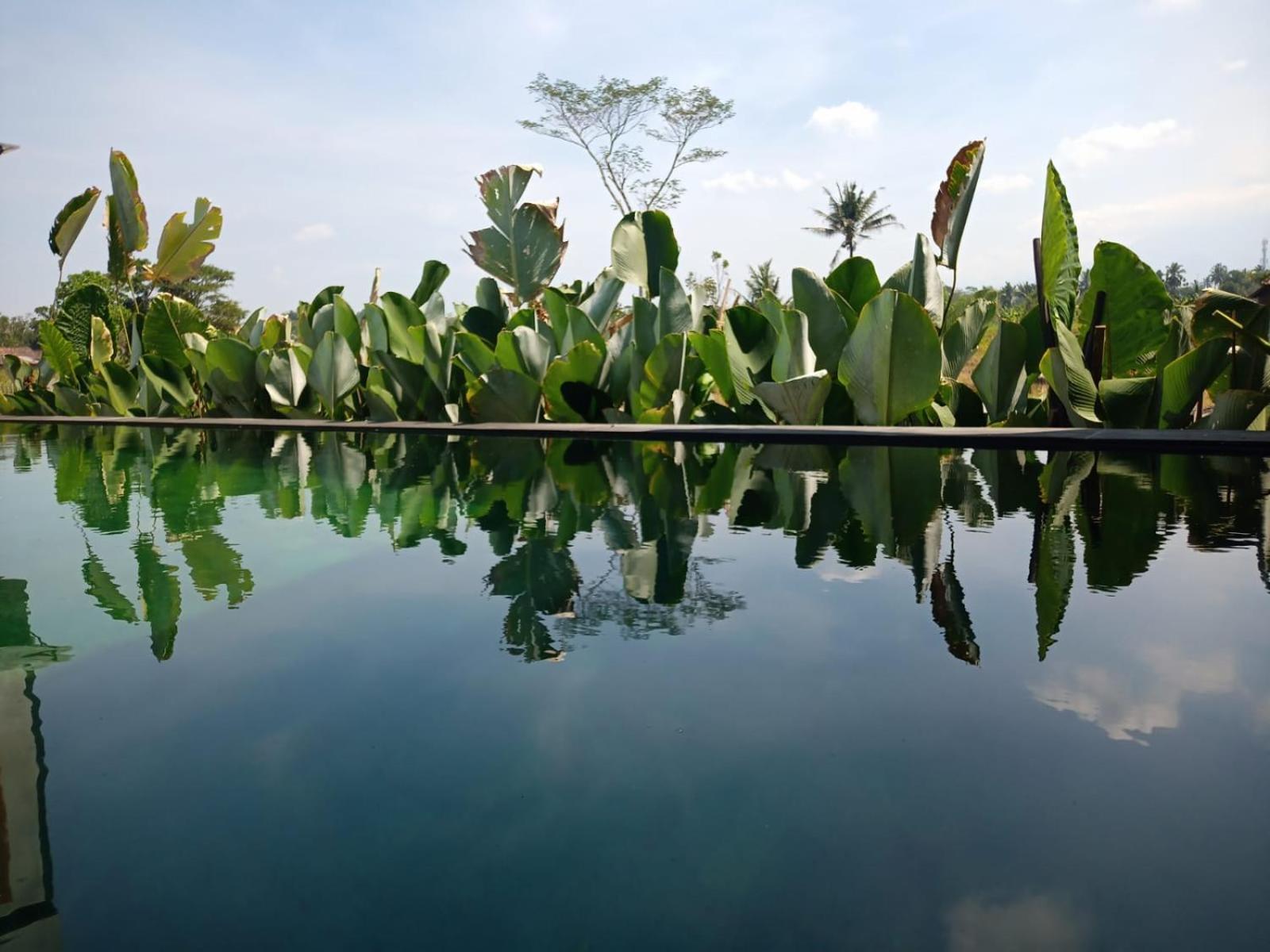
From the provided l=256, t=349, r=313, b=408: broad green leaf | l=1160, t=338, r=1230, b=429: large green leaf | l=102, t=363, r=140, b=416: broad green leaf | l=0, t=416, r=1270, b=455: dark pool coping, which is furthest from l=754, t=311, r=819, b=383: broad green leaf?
l=102, t=363, r=140, b=416: broad green leaf

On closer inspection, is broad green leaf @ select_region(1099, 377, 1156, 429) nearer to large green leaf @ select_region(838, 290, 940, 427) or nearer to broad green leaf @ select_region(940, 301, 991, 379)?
large green leaf @ select_region(838, 290, 940, 427)

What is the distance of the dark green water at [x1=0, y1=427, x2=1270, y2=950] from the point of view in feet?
3.05

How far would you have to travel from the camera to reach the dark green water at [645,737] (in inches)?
36.6

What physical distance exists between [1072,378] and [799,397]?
1314 mm

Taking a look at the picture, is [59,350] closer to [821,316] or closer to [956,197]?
[821,316]

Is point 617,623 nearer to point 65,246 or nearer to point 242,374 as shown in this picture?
point 242,374

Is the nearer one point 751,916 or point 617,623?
point 751,916

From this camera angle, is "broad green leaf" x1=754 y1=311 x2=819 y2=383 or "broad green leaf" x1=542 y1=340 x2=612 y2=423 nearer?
"broad green leaf" x1=754 y1=311 x2=819 y2=383

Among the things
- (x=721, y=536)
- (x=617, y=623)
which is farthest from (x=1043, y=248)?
(x=617, y=623)

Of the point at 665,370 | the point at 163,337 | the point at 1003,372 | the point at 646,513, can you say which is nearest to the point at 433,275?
the point at 163,337

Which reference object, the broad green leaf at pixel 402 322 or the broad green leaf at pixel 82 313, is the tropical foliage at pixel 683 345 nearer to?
the broad green leaf at pixel 402 322

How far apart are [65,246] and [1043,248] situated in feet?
27.2

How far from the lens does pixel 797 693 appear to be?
149 centimetres

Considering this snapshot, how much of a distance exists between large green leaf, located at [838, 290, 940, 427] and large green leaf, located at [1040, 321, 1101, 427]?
0.52m
